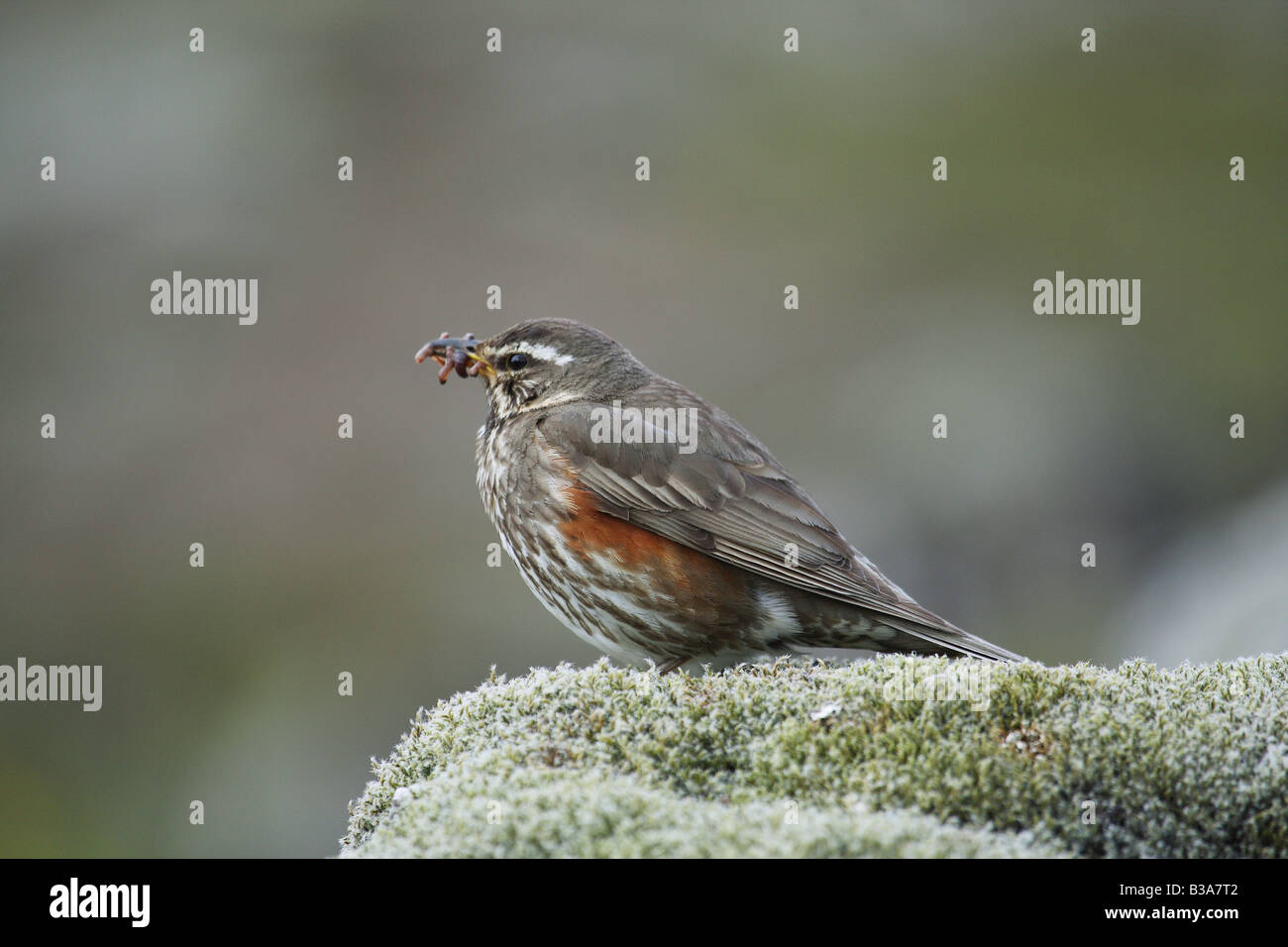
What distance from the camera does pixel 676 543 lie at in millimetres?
6371

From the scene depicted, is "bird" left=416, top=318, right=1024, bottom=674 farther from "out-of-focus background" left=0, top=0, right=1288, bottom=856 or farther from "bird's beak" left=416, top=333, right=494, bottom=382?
"out-of-focus background" left=0, top=0, right=1288, bottom=856

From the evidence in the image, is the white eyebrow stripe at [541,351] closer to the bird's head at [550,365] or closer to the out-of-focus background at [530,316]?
the bird's head at [550,365]

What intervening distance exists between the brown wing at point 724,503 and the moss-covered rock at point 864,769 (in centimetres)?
112

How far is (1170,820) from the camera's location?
398 centimetres

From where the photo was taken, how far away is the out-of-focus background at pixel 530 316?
1177 centimetres

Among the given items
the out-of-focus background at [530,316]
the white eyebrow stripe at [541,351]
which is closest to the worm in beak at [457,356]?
the white eyebrow stripe at [541,351]

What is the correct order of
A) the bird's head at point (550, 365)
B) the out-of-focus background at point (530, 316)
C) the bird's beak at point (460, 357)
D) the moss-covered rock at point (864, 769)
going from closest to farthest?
the moss-covered rock at point (864, 769)
the bird's head at point (550, 365)
the bird's beak at point (460, 357)
the out-of-focus background at point (530, 316)

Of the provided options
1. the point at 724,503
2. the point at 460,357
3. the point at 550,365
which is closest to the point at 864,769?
the point at 724,503

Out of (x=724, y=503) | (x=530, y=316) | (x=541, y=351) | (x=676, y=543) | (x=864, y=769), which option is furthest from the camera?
(x=530, y=316)

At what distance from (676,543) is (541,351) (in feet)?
5.56

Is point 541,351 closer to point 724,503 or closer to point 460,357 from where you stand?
point 460,357

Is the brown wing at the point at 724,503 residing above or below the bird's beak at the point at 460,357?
below

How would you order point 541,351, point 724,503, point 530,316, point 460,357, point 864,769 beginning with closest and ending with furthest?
point 864,769 < point 724,503 < point 541,351 < point 460,357 < point 530,316
